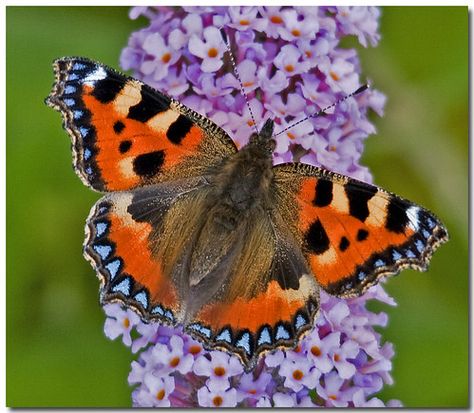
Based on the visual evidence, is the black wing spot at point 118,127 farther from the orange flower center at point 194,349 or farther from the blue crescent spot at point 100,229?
the orange flower center at point 194,349

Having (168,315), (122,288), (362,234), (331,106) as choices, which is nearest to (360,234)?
(362,234)

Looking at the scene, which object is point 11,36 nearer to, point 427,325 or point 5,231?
point 5,231

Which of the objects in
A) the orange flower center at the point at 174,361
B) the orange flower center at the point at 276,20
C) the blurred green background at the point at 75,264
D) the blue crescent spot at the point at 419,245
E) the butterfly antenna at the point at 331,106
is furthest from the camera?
the blurred green background at the point at 75,264

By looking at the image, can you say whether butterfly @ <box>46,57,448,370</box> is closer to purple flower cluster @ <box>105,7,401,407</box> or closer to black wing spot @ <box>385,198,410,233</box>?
black wing spot @ <box>385,198,410,233</box>

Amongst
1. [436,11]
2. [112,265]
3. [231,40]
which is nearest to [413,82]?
[436,11]

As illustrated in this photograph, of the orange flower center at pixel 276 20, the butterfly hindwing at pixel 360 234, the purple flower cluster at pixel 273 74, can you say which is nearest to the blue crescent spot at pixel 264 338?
the butterfly hindwing at pixel 360 234

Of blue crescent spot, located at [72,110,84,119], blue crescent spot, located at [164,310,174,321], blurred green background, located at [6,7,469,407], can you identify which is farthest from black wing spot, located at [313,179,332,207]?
blurred green background, located at [6,7,469,407]
